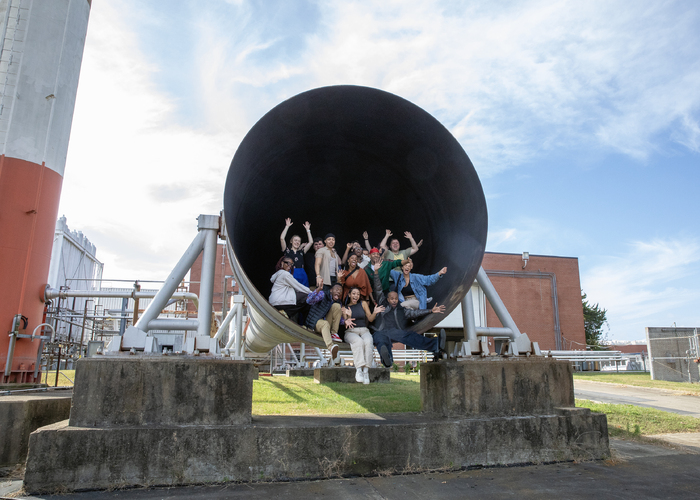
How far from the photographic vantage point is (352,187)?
580cm

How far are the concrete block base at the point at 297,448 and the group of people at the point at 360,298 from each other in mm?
809

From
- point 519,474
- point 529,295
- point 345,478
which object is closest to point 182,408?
point 345,478

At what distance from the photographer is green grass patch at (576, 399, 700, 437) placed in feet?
17.5

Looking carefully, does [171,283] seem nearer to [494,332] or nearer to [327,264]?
[327,264]

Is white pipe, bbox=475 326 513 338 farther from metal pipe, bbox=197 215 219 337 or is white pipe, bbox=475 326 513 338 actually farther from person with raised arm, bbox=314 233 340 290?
metal pipe, bbox=197 215 219 337

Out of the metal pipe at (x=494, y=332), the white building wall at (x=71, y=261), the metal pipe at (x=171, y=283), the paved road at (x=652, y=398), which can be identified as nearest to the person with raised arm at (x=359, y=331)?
the metal pipe at (x=494, y=332)

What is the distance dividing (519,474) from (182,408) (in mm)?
2628

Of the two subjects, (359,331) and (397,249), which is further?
(397,249)

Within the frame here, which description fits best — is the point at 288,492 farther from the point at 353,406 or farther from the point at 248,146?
the point at 353,406

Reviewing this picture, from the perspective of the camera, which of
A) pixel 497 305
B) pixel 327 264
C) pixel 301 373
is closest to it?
pixel 497 305

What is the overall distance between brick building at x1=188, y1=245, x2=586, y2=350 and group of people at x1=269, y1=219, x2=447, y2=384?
2205cm

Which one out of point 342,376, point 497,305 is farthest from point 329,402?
point 342,376

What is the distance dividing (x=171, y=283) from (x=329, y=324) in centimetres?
163

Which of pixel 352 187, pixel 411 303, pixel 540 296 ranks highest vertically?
pixel 540 296
